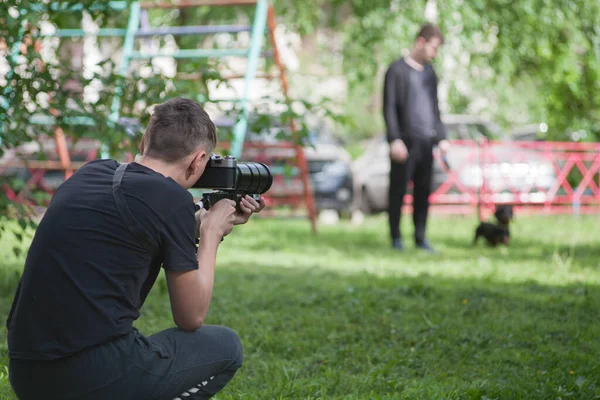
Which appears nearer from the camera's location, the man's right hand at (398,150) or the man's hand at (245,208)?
the man's hand at (245,208)

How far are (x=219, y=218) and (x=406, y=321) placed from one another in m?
2.49

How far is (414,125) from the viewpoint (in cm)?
834

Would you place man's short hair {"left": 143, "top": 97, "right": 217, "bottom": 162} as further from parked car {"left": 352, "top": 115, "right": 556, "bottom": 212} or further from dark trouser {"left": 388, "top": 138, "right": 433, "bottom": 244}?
parked car {"left": 352, "top": 115, "right": 556, "bottom": 212}

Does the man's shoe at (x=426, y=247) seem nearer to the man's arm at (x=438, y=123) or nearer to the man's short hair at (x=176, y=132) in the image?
the man's arm at (x=438, y=123)

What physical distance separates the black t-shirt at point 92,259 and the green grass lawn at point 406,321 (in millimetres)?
1144

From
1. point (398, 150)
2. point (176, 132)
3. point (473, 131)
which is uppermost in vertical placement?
point (176, 132)

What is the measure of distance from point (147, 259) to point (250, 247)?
21.6 feet

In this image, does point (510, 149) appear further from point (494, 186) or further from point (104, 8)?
point (104, 8)

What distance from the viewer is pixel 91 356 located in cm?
238

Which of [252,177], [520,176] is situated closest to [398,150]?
[252,177]

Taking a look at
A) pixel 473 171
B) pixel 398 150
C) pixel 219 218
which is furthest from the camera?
pixel 473 171

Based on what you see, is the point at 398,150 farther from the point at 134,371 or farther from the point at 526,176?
the point at 526,176

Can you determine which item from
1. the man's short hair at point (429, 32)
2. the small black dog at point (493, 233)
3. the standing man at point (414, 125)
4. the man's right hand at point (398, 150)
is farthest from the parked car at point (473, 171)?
the man's right hand at point (398, 150)

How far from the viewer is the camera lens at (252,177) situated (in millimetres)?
2795
